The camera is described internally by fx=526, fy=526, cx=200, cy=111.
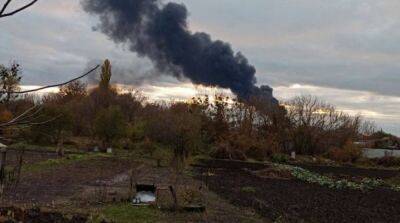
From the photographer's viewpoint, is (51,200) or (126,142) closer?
(51,200)

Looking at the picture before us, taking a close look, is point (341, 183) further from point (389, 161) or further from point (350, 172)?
point (389, 161)

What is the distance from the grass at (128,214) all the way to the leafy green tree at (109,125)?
2654cm

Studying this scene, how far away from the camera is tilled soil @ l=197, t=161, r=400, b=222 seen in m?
15.4

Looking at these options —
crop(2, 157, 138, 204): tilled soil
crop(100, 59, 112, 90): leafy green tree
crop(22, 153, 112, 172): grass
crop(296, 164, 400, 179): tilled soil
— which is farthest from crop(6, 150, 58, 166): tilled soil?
crop(100, 59, 112, 90): leafy green tree

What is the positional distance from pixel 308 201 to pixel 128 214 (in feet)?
26.4

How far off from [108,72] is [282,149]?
2402 centimetres

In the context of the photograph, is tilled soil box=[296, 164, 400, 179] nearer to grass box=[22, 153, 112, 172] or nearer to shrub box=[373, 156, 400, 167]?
shrub box=[373, 156, 400, 167]

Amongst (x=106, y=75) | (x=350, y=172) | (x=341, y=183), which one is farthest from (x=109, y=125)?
(x=106, y=75)

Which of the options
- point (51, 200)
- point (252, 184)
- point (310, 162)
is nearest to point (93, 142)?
point (310, 162)

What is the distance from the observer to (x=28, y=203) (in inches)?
533

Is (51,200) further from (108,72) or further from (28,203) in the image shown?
(108,72)

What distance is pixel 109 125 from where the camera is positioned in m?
40.5

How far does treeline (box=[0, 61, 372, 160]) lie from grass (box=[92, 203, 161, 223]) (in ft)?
68.6

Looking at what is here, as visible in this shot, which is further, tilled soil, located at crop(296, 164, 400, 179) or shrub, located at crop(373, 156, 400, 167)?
shrub, located at crop(373, 156, 400, 167)
